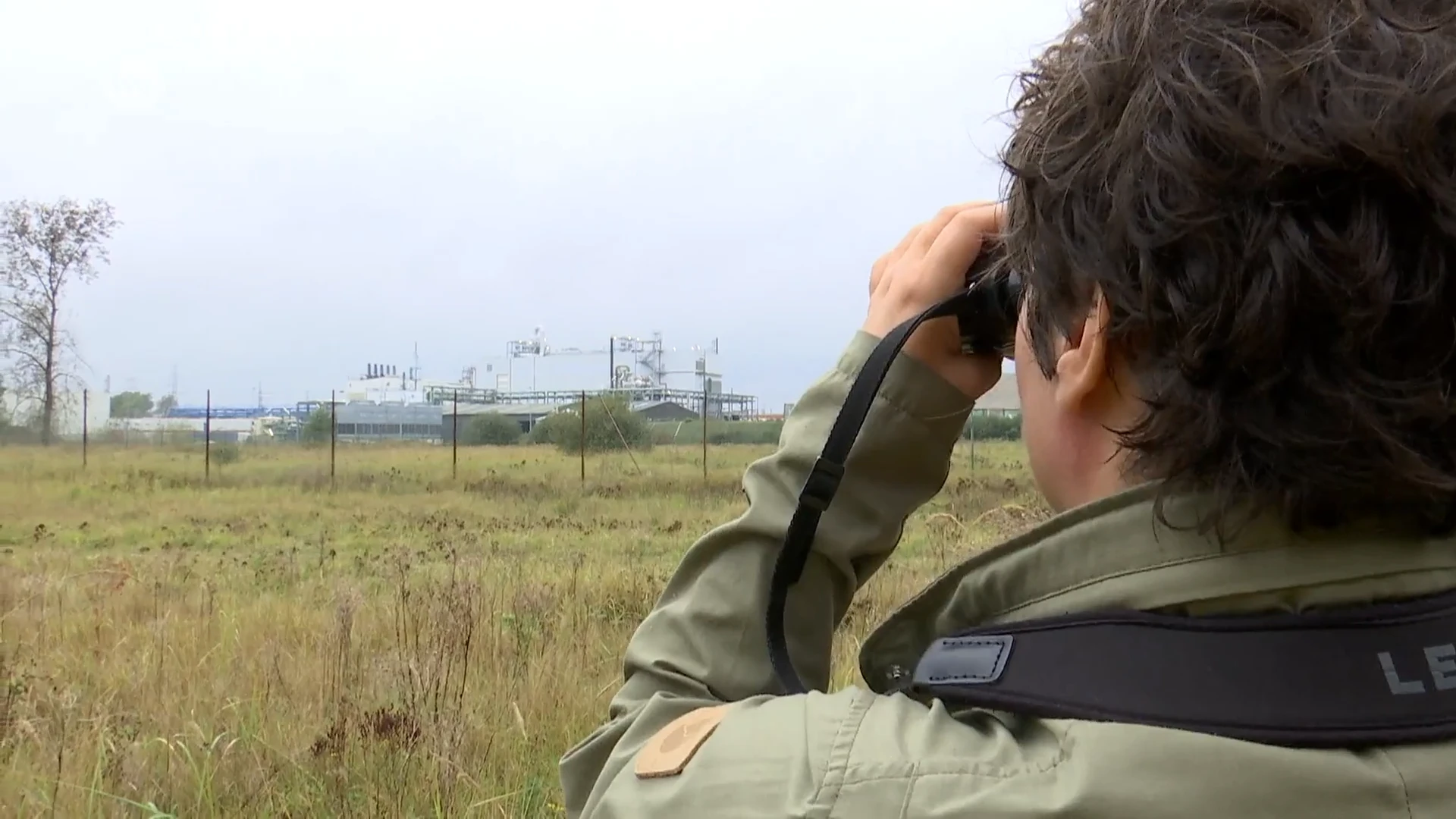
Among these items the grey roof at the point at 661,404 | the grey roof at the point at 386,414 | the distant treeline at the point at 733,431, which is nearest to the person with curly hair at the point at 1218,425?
the distant treeline at the point at 733,431

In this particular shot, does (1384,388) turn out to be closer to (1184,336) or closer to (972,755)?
(1184,336)

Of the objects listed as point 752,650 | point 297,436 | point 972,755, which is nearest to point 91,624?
point 752,650

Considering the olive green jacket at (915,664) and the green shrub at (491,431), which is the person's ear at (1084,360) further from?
the green shrub at (491,431)

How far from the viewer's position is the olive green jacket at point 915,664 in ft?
1.91

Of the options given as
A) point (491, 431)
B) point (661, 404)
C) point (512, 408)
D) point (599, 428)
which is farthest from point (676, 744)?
point (512, 408)

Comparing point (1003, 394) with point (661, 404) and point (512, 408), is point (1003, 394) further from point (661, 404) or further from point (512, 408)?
point (512, 408)

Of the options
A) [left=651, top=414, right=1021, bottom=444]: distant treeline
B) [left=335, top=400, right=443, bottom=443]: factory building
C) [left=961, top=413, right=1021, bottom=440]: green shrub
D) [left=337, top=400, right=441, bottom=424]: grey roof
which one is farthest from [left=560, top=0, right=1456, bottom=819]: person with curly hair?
[left=337, top=400, right=441, bottom=424]: grey roof

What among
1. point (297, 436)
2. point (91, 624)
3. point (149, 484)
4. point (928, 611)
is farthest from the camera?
point (297, 436)

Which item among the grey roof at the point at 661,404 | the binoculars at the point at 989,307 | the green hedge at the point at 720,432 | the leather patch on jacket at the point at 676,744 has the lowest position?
the green hedge at the point at 720,432

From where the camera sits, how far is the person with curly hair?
1.95ft

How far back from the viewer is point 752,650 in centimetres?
A: 93

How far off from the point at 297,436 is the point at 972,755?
111 ft

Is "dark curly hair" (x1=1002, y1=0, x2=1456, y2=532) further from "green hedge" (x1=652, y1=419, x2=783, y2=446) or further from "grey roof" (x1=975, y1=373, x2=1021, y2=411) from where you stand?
"green hedge" (x1=652, y1=419, x2=783, y2=446)

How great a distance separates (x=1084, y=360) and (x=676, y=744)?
0.40 meters
